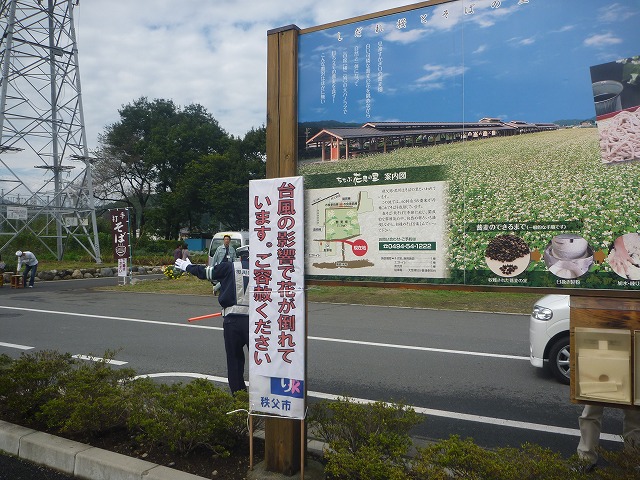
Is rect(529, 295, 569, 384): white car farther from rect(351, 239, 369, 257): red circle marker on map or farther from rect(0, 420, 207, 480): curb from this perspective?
rect(0, 420, 207, 480): curb

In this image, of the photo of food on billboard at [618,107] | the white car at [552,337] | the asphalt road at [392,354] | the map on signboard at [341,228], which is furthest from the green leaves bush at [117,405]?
the white car at [552,337]

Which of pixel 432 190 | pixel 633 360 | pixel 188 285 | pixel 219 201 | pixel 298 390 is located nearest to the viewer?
pixel 633 360

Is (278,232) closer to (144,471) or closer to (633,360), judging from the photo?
(144,471)

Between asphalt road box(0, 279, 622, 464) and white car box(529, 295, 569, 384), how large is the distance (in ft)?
0.89

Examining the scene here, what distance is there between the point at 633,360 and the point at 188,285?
63.3 ft

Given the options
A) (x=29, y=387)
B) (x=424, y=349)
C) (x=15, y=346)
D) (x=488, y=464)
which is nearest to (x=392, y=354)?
(x=424, y=349)

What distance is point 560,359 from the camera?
6.57m

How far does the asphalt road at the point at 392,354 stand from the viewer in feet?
17.7

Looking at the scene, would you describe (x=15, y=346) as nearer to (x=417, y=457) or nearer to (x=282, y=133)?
(x=282, y=133)

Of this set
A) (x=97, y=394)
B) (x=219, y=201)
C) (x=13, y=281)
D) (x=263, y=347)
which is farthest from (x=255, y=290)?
(x=219, y=201)

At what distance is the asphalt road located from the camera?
17.7 feet

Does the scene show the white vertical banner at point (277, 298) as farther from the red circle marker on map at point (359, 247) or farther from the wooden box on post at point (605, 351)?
the wooden box on post at point (605, 351)

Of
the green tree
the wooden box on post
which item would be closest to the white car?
the wooden box on post

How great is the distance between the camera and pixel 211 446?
3930mm
